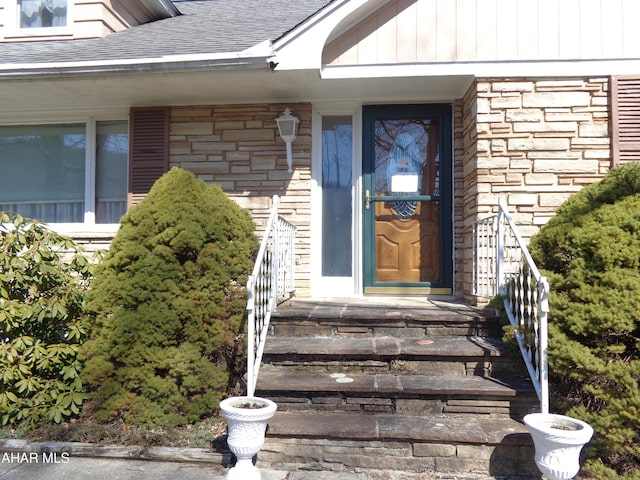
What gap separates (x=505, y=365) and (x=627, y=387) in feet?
2.83

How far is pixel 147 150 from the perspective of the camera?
5.12m

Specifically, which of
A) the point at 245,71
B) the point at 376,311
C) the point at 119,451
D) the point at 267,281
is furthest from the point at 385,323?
the point at 245,71

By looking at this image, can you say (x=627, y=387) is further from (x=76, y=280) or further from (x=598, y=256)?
(x=76, y=280)

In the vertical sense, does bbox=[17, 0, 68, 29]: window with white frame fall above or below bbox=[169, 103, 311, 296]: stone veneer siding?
above

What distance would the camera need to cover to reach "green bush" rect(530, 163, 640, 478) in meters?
2.56

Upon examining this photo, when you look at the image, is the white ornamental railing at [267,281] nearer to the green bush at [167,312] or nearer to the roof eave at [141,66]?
the green bush at [167,312]

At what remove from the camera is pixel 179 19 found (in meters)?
6.16

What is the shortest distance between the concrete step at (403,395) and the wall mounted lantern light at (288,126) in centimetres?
270

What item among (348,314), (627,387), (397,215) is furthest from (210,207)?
(627,387)

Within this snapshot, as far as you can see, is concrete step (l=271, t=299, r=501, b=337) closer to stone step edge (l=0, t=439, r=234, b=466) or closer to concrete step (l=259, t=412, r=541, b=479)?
concrete step (l=259, t=412, r=541, b=479)

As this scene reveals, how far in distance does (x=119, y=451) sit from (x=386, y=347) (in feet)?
6.41

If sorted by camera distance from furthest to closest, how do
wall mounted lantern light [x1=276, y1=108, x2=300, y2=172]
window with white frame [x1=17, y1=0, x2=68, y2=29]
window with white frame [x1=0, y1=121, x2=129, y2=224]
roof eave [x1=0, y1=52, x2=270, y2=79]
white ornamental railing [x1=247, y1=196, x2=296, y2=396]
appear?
1. window with white frame [x1=17, y1=0, x2=68, y2=29]
2. window with white frame [x1=0, y1=121, x2=129, y2=224]
3. wall mounted lantern light [x1=276, y1=108, x2=300, y2=172]
4. roof eave [x1=0, y1=52, x2=270, y2=79]
5. white ornamental railing [x1=247, y1=196, x2=296, y2=396]

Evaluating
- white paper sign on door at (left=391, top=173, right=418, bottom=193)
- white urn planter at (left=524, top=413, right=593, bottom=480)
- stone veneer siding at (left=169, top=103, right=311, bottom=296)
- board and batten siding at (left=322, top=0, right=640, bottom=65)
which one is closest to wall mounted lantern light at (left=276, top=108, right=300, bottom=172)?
stone veneer siding at (left=169, top=103, right=311, bottom=296)

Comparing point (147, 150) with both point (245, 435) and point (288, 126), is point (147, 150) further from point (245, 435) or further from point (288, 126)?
point (245, 435)
